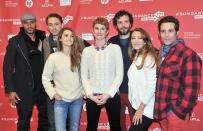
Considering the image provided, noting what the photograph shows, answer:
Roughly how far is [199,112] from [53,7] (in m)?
3.15

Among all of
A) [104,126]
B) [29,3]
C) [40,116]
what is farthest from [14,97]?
[29,3]

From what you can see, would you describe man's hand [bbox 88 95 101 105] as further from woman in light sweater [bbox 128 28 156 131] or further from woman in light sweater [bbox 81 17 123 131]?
woman in light sweater [bbox 128 28 156 131]

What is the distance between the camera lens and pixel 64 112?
240 cm

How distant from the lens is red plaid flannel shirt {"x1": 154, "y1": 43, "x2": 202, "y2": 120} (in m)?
1.63

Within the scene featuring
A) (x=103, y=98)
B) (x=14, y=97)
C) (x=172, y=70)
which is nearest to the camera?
(x=172, y=70)

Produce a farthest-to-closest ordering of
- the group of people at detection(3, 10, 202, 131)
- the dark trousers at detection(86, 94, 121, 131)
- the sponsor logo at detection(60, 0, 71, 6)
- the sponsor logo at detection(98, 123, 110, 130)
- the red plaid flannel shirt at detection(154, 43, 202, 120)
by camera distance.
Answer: the sponsor logo at detection(98, 123, 110, 130), the sponsor logo at detection(60, 0, 71, 6), the dark trousers at detection(86, 94, 121, 131), the group of people at detection(3, 10, 202, 131), the red plaid flannel shirt at detection(154, 43, 202, 120)

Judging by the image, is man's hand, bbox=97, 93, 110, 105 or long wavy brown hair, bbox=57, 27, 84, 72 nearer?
man's hand, bbox=97, 93, 110, 105

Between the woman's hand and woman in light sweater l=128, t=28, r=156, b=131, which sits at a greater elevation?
woman in light sweater l=128, t=28, r=156, b=131

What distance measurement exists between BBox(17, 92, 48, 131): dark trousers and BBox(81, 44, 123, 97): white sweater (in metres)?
1.01

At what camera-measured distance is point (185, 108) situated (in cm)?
166

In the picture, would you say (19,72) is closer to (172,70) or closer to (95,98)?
(95,98)

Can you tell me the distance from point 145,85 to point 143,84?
0.9 inches

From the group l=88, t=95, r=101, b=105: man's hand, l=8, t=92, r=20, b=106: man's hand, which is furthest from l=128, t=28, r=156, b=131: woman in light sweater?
l=8, t=92, r=20, b=106: man's hand

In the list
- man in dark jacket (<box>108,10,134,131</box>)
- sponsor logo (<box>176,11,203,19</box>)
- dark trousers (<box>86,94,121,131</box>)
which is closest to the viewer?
dark trousers (<box>86,94,121,131</box>)
